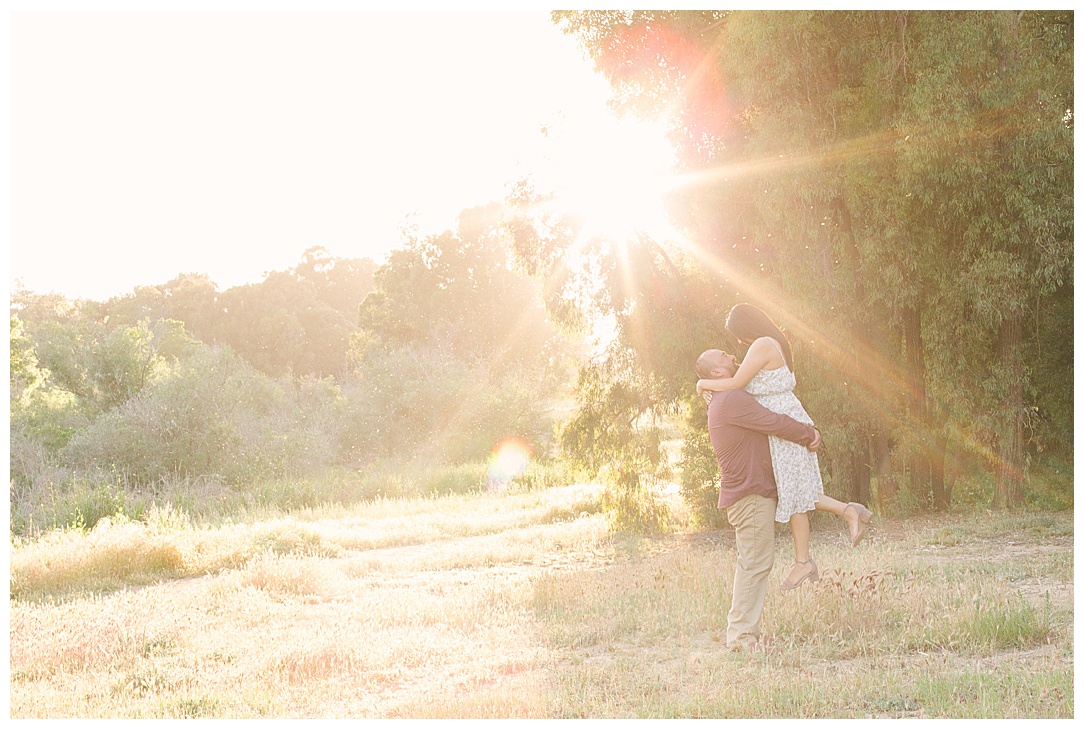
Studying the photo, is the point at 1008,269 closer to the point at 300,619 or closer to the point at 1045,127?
the point at 1045,127

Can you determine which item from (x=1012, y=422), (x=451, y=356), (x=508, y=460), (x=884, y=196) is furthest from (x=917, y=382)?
(x=451, y=356)

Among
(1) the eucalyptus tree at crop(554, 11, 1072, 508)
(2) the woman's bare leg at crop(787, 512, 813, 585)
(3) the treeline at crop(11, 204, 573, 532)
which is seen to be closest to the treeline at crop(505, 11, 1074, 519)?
(1) the eucalyptus tree at crop(554, 11, 1072, 508)

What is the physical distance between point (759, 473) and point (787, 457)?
220mm

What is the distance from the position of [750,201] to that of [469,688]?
9731 millimetres

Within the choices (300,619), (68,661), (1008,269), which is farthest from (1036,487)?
(68,661)

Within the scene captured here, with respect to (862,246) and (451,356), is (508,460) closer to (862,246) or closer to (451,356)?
(451,356)

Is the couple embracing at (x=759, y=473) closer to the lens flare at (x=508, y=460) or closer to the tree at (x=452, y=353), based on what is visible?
the lens flare at (x=508, y=460)

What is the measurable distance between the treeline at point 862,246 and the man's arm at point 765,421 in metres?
7.00

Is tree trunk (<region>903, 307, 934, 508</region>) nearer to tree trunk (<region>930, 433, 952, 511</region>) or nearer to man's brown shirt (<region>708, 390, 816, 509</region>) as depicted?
tree trunk (<region>930, 433, 952, 511</region>)

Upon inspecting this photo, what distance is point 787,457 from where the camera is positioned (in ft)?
20.2

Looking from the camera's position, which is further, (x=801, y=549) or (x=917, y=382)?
(x=917, y=382)

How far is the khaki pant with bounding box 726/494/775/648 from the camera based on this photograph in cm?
611

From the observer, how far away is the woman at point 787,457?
241 inches

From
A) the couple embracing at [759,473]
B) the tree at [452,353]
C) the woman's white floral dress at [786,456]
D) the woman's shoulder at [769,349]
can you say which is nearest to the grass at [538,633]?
the couple embracing at [759,473]
